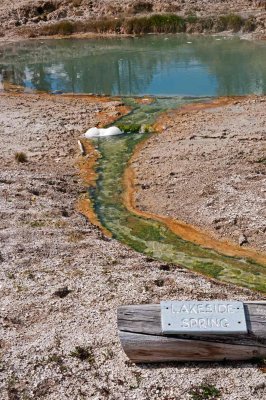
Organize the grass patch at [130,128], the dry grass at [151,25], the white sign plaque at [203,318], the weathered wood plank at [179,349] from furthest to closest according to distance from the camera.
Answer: the dry grass at [151,25], the grass patch at [130,128], the weathered wood plank at [179,349], the white sign plaque at [203,318]

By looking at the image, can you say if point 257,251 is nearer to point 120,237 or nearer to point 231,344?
point 120,237

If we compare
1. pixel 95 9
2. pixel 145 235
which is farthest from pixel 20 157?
pixel 95 9

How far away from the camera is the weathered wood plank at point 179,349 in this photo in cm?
780

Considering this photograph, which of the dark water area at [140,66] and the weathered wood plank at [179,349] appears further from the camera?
the dark water area at [140,66]

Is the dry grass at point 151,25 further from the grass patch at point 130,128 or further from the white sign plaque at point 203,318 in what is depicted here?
the white sign plaque at point 203,318

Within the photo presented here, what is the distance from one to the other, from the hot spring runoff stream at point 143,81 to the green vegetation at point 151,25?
1198mm

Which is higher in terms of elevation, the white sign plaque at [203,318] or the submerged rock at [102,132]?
the white sign plaque at [203,318]

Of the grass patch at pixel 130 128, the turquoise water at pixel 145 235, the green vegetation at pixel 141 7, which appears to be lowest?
the turquoise water at pixel 145 235

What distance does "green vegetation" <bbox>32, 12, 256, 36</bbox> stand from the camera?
37.5 metres

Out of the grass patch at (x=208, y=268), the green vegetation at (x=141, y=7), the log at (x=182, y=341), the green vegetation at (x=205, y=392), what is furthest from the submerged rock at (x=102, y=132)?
the green vegetation at (x=141, y=7)

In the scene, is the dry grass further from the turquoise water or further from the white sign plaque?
the white sign plaque

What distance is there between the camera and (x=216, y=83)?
26.7 meters

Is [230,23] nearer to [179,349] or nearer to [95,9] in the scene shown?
[95,9]

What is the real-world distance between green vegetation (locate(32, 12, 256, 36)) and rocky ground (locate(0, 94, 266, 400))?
78.9ft
